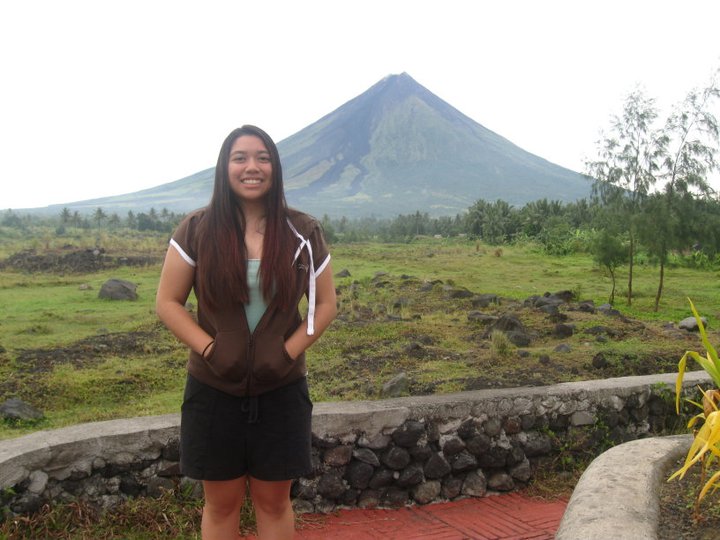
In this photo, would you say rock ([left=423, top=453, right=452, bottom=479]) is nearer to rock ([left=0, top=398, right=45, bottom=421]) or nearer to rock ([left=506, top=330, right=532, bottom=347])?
rock ([left=0, top=398, right=45, bottom=421])

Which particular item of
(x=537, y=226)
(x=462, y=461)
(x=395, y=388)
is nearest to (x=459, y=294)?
(x=395, y=388)

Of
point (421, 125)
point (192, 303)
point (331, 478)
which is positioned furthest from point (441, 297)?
point (421, 125)

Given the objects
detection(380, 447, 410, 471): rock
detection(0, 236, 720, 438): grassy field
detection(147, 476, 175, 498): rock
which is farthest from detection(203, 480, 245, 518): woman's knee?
detection(0, 236, 720, 438): grassy field

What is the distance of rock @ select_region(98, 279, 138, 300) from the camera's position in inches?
509

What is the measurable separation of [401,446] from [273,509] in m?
1.47

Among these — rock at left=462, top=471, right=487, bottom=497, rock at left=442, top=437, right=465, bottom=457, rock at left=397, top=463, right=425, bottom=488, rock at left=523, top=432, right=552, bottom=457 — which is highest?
rock at left=442, top=437, right=465, bottom=457

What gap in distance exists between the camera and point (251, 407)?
2.51m

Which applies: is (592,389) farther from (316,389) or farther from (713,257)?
(713,257)

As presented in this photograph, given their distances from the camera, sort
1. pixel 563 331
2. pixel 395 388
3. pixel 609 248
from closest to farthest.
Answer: pixel 395 388 → pixel 563 331 → pixel 609 248

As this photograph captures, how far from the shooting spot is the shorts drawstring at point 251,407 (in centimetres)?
250

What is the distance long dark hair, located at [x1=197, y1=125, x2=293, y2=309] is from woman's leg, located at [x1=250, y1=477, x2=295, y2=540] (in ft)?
2.13

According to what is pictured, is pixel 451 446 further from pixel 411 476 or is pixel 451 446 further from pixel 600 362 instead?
pixel 600 362

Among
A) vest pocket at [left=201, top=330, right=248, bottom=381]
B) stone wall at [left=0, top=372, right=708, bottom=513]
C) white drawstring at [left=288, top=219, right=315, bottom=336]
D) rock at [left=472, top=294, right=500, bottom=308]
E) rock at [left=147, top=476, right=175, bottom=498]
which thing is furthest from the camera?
rock at [left=472, top=294, right=500, bottom=308]

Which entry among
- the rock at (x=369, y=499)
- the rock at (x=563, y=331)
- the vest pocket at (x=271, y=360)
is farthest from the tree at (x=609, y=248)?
the vest pocket at (x=271, y=360)
